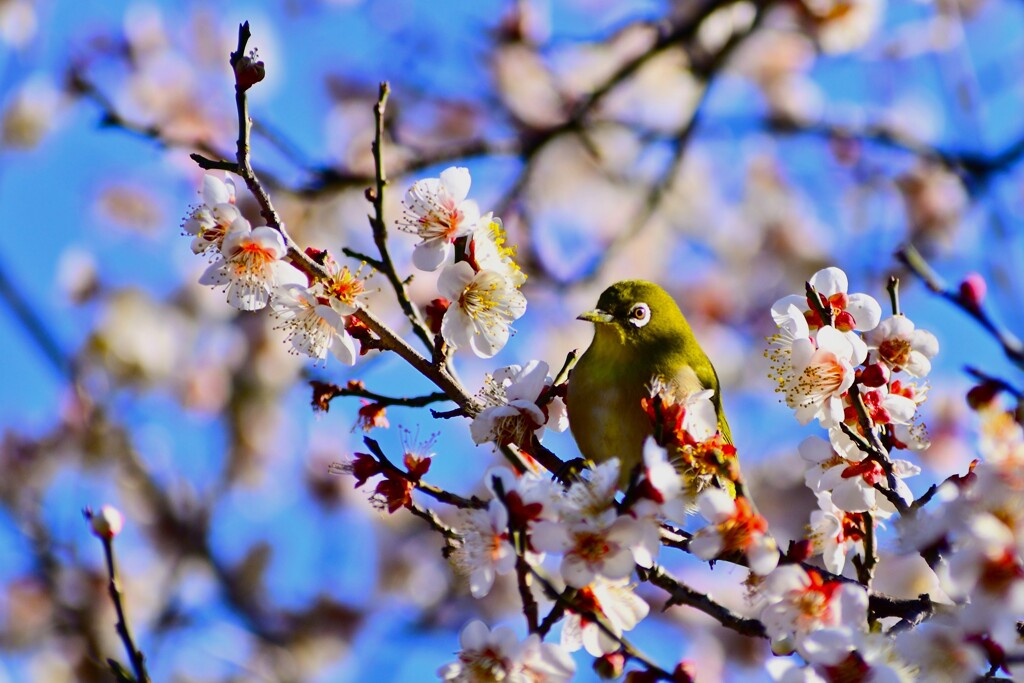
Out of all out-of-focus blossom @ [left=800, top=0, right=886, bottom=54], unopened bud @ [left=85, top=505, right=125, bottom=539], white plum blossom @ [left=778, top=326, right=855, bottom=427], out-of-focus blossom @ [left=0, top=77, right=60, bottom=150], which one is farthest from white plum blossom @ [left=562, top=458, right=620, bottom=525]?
out-of-focus blossom @ [left=0, top=77, right=60, bottom=150]

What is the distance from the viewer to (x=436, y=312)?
251 centimetres

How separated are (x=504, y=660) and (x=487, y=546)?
0.21m

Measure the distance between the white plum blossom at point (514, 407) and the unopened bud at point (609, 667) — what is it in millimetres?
565

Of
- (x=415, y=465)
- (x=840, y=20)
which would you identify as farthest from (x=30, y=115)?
(x=415, y=465)

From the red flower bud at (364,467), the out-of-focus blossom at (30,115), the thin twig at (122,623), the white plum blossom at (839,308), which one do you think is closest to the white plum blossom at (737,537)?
the white plum blossom at (839,308)

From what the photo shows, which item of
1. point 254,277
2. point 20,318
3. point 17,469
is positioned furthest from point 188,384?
point 254,277

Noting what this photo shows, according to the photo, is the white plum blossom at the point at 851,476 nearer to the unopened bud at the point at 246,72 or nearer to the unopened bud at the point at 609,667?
the unopened bud at the point at 609,667

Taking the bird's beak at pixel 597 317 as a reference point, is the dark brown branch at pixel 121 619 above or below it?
below

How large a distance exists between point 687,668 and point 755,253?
870 centimetres

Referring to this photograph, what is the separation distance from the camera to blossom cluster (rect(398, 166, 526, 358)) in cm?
235

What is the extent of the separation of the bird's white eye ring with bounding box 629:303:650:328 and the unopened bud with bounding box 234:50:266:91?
1.50m

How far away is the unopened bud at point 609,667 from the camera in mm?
1993

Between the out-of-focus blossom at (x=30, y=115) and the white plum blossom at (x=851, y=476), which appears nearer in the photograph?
the white plum blossom at (x=851, y=476)

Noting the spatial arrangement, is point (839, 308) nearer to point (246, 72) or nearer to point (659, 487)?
point (659, 487)
